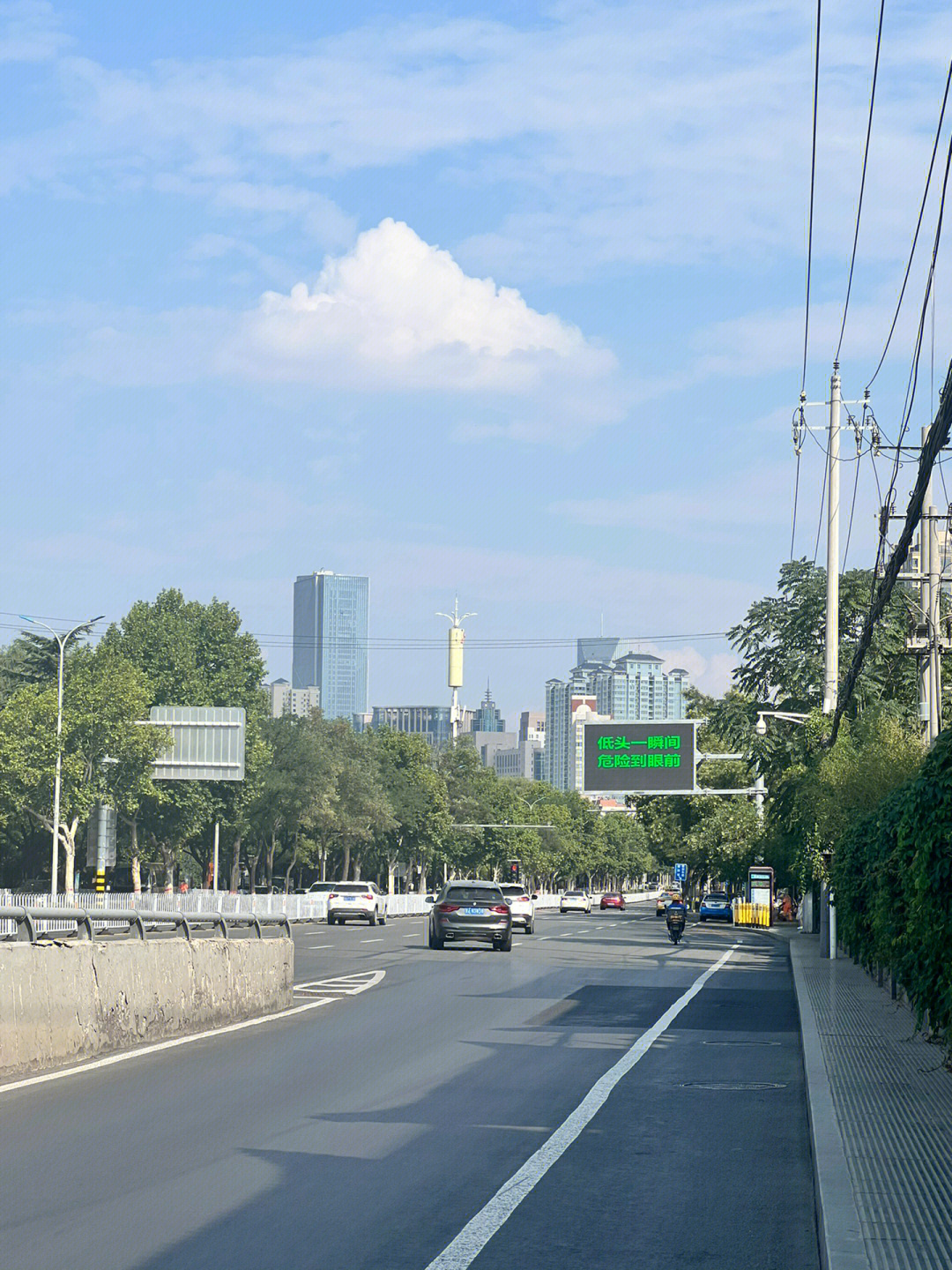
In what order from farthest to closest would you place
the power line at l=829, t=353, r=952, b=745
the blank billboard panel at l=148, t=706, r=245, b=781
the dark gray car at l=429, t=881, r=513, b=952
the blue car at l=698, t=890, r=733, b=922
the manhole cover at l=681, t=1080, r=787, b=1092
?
1. the blue car at l=698, t=890, r=733, b=922
2. the blank billboard panel at l=148, t=706, r=245, b=781
3. the dark gray car at l=429, t=881, r=513, b=952
4. the power line at l=829, t=353, r=952, b=745
5. the manhole cover at l=681, t=1080, r=787, b=1092

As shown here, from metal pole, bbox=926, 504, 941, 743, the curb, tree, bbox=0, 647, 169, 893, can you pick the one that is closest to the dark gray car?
metal pole, bbox=926, 504, 941, 743

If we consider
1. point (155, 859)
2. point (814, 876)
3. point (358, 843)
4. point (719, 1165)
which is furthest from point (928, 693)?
point (155, 859)

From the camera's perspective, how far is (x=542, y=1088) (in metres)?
12.8

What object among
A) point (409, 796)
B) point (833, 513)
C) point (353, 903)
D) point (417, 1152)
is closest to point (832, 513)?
point (833, 513)

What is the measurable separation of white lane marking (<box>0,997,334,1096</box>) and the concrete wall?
0.44ft

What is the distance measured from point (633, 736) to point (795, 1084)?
50.1 meters

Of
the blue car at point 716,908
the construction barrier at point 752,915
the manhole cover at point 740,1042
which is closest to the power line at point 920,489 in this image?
the manhole cover at point 740,1042

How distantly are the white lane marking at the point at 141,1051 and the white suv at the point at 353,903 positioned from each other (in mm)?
39484

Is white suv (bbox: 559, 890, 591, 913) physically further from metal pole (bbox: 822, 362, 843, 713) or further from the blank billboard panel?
metal pole (bbox: 822, 362, 843, 713)

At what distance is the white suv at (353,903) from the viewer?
5862cm

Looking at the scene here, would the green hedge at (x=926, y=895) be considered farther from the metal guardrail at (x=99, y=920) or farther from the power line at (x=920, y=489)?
the metal guardrail at (x=99, y=920)

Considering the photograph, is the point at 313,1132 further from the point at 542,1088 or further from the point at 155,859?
the point at 155,859

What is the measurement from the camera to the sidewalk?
22.1 feet

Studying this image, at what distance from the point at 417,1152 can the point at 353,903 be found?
1957 inches
